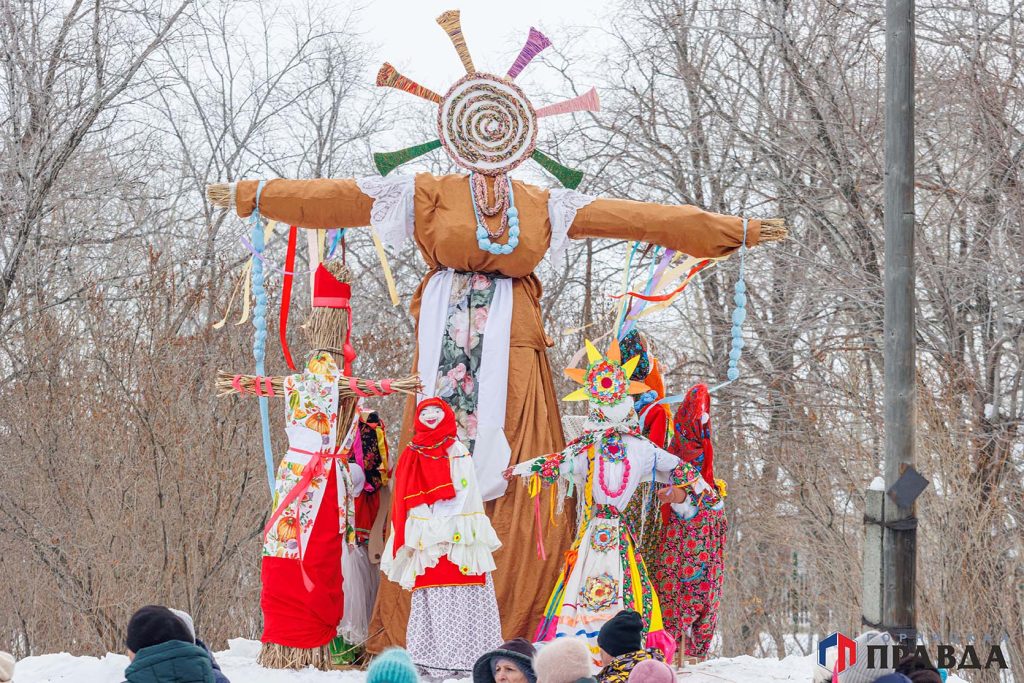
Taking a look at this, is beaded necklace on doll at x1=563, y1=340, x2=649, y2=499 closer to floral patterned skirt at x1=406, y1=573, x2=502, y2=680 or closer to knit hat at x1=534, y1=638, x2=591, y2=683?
floral patterned skirt at x1=406, y1=573, x2=502, y2=680

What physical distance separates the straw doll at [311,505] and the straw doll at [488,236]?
0.46m

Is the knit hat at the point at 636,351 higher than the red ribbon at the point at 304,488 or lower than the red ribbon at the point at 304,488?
higher

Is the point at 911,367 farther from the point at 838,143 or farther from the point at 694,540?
the point at 838,143

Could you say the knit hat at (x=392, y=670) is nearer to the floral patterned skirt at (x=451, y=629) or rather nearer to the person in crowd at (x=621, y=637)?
the person in crowd at (x=621, y=637)

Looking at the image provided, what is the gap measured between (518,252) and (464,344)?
0.59m

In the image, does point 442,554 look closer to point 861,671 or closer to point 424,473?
point 424,473

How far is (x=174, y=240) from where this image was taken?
14.5 m

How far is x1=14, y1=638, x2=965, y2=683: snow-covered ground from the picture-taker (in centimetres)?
621

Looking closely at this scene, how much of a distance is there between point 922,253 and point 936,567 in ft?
9.89

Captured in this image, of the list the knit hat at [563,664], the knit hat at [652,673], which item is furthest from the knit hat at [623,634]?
the knit hat at [652,673]

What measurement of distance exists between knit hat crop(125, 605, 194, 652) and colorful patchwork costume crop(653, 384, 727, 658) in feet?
10.4

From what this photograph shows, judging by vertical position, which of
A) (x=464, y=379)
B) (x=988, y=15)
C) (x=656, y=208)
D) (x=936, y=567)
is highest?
(x=988, y=15)

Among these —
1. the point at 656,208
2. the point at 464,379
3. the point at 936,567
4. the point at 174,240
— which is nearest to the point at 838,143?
the point at 936,567

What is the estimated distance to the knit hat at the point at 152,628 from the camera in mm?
4086
